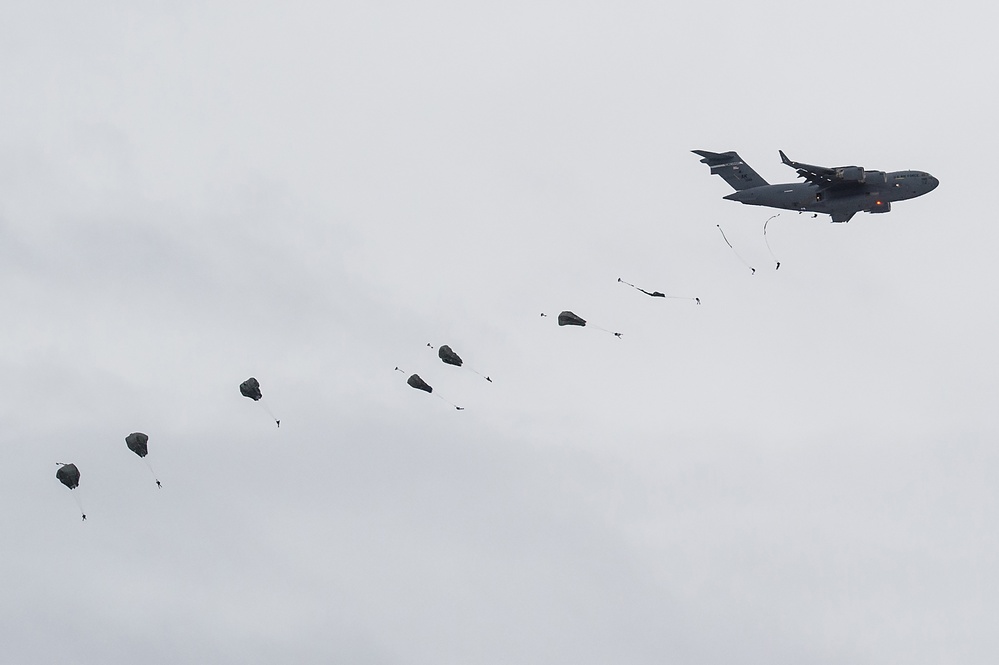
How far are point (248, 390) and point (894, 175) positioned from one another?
66.2 metres

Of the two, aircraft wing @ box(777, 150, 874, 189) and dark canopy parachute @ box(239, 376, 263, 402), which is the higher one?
aircraft wing @ box(777, 150, 874, 189)

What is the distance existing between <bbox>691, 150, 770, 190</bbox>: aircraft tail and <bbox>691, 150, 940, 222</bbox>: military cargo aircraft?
2088 mm

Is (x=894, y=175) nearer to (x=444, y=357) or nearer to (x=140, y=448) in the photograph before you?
(x=444, y=357)

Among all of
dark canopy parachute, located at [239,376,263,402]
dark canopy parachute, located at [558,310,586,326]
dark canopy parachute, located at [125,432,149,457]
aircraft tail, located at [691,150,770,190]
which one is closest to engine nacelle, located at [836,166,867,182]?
aircraft tail, located at [691,150,770,190]

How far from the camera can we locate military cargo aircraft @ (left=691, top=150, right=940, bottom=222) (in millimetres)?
119000

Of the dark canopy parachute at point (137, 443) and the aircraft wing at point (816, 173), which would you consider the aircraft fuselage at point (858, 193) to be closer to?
the aircraft wing at point (816, 173)

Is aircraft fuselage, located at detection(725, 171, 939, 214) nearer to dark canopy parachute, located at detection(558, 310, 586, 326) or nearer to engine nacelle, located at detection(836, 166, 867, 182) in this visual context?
engine nacelle, located at detection(836, 166, 867, 182)

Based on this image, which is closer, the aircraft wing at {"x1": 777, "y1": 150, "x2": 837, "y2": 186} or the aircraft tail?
the aircraft wing at {"x1": 777, "y1": 150, "x2": 837, "y2": 186}

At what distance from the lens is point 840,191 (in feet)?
397

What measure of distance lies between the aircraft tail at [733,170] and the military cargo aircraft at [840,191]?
2.09 meters

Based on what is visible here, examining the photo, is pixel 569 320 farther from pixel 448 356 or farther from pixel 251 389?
pixel 251 389

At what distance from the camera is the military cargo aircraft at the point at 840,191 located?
119 m

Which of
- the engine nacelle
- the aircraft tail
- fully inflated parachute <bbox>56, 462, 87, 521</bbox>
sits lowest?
fully inflated parachute <bbox>56, 462, 87, 521</bbox>

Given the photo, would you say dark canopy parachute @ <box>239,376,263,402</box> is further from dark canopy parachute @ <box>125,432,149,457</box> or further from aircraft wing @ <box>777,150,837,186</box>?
aircraft wing @ <box>777,150,837,186</box>
